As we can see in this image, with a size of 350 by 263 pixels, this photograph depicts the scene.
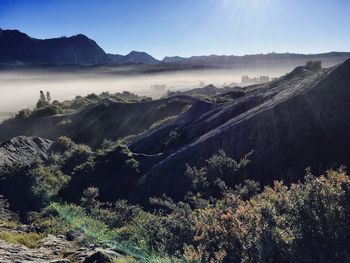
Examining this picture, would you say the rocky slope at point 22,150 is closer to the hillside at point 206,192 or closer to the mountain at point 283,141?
the hillside at point 206,192

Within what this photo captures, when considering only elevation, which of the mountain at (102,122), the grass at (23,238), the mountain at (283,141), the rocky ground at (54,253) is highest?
the mountain at (283,141)

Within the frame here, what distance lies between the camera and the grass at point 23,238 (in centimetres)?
1314

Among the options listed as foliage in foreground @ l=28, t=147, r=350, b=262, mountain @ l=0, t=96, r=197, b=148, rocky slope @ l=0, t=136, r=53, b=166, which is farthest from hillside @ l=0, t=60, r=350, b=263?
mountain @ l=0, t=96, r=197, b=148

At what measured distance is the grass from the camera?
43.1 feet

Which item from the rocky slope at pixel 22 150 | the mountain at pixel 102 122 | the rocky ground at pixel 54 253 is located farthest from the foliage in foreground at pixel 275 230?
the mountain at pixel 102 122

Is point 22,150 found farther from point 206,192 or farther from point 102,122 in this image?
point 102,122

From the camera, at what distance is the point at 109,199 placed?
2202cm

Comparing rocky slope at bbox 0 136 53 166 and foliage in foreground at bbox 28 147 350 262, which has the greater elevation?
foliage in foreground at bbox 28 147 350 262

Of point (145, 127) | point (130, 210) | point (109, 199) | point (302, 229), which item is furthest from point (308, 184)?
point (145, 127)

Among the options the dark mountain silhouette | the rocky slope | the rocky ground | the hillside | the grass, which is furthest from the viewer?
the rocky slope

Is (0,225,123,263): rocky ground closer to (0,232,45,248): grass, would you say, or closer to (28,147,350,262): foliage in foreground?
(0,232,45,248): grass

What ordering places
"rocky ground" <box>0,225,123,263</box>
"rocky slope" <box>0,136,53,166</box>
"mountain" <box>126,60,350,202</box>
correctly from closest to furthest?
"rocky ground" <box>0,225,123,263</box> → "mountain" <box>126,60,350,202</box> → "rocky slope" <box>0,136,53,166</box>

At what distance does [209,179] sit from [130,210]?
379cm

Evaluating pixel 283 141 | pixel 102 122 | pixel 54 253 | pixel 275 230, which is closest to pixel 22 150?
pixel 102 122
